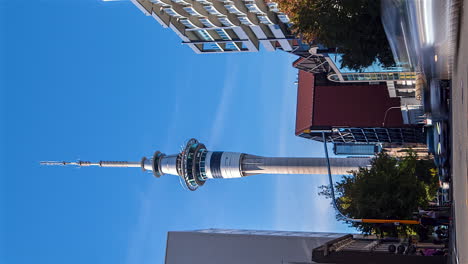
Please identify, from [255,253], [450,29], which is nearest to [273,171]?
[255,253]

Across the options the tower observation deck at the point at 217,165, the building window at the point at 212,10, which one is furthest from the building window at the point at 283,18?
the tower observation deck at the point at 217,165

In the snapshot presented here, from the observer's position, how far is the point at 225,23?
55219 millimetres

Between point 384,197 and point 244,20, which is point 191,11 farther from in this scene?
point 384,197

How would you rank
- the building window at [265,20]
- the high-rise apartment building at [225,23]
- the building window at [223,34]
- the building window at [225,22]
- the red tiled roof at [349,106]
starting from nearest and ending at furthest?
the high-rise apartment building at [225,23], the building window at [225,22], the building window at [265,20], the building window at [223,34], the red tiled roof at [349,106]

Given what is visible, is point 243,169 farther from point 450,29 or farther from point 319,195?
point 450,29

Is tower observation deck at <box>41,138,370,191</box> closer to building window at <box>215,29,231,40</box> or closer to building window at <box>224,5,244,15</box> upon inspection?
building window at <box>215,29,231,40</box>

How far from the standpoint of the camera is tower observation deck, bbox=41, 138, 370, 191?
2889 inches

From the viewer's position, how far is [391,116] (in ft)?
245

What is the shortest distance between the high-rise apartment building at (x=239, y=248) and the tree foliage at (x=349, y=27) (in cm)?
1243

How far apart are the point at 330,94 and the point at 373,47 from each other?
44.1 m

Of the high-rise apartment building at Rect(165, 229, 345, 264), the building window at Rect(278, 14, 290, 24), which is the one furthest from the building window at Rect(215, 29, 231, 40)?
the high-rise apartment building at Rect(165, 229, 345, 264)

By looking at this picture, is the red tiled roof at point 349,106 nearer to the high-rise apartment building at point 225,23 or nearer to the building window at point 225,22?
the high-rise apartment building at point 225,23

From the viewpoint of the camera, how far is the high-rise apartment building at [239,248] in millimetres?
36562

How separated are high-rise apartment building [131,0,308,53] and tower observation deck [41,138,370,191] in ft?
57.6
